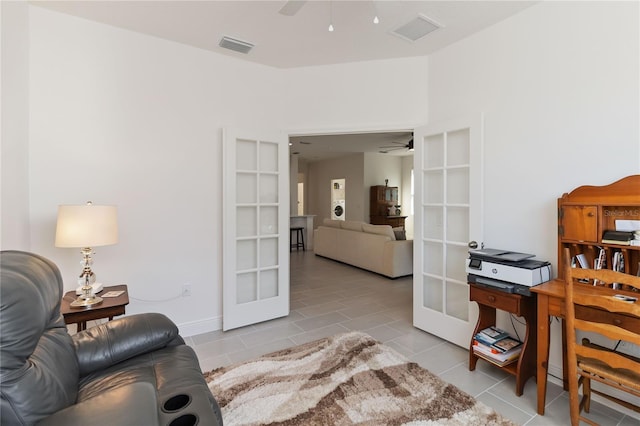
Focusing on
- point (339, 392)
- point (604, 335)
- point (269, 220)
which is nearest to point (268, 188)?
point (269, 220)

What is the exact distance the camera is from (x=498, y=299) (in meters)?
2.29

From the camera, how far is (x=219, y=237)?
337 centimetres

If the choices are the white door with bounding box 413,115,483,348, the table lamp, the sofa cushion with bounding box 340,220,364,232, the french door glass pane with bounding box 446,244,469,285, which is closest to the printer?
the white door with bounding box 413,115,483,348

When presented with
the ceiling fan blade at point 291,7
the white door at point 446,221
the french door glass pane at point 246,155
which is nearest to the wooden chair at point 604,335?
the white door at point 446,221

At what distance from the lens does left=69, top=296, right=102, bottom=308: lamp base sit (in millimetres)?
2192

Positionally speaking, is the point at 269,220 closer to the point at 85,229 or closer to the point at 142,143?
the point at 142,143

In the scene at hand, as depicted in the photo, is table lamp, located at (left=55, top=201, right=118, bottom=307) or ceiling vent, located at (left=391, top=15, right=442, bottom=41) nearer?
table lamp, located at (left=55, top=201, right=118, bottom=307)

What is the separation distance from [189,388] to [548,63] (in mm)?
3198

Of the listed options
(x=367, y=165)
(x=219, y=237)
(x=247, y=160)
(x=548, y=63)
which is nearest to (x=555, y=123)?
(x=548, y=63)

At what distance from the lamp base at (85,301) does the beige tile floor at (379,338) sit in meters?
0.97

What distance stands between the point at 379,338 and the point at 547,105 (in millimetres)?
2495

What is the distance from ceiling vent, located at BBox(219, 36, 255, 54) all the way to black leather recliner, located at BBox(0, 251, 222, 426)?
96.3 inches

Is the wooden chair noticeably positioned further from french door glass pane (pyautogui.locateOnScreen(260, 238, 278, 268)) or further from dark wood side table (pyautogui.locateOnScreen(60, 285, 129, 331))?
dark wood side table (pyautogui.locateOnScreen(60, 285, 129, 331))

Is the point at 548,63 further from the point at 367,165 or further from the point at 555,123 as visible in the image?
the point at 367,165
